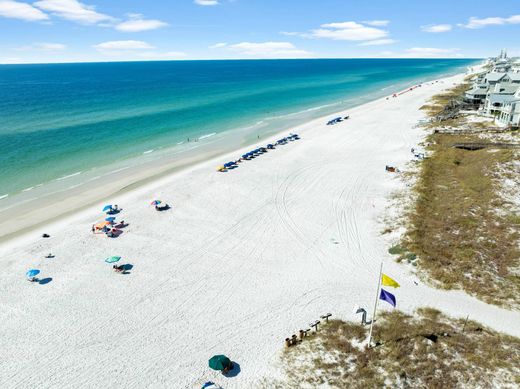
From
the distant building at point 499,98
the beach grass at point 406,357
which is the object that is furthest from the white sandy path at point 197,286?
the distant building at point 499,98

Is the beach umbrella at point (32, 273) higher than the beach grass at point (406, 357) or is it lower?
higher

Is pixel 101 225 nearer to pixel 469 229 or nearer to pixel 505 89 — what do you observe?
pixel 469 229

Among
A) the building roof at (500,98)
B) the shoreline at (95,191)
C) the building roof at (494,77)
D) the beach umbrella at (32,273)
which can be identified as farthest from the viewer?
the building roof at (494,77)

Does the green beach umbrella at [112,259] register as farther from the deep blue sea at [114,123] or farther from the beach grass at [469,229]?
the deep blue sea at [114,123]

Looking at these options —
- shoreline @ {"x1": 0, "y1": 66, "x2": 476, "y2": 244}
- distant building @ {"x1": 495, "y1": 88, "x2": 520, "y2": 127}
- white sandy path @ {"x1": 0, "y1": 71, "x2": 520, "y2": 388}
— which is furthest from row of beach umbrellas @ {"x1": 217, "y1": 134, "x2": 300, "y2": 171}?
distant building @ {"x1": 495, "y1": 88, "x2": 520, "y2": 127}

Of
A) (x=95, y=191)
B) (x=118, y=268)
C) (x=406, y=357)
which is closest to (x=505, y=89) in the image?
(x=406, y=357)

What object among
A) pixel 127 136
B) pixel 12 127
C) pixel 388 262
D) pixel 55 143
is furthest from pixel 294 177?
pixel 12 127

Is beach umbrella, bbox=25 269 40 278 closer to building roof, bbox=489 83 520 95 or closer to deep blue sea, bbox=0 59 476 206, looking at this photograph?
deep blue sea, bbox=0 59 476 206
